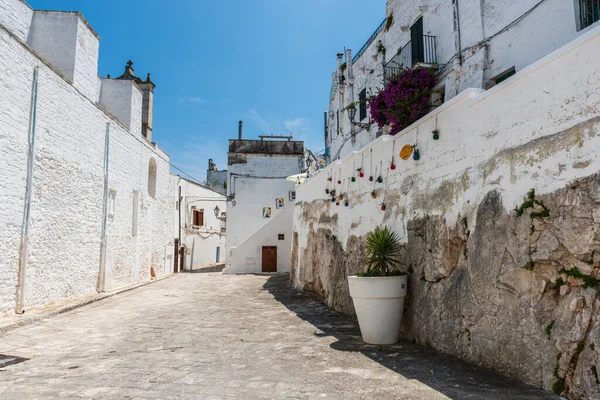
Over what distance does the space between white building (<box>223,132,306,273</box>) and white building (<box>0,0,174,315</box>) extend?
6.00m

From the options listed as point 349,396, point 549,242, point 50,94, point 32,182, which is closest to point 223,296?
point 32,182

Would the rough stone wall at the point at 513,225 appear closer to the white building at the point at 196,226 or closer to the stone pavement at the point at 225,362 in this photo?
the stone pavement at the point at 225,362

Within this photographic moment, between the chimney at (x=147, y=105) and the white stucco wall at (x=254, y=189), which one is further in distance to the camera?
the white stucco wall at (x=254, y=189)

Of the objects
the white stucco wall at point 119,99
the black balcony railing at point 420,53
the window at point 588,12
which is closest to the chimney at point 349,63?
the black balcony railing at point 420,53

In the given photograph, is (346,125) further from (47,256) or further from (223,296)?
(47,256)

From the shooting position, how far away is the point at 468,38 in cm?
1084

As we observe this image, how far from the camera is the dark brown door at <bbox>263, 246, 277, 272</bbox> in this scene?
22000mm

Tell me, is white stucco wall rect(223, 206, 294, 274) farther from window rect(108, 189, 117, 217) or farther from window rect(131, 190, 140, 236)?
window rect(108, 189, 117, 217)

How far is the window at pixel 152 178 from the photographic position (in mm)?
18562

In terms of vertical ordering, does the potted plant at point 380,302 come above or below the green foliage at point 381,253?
below

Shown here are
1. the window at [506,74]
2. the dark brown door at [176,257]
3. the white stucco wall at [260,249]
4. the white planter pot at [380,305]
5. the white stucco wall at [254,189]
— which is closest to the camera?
the white planter pot at [380,305]

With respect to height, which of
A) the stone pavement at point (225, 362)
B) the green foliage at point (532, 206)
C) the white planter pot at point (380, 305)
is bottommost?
the stone pavement at point (225, 362)

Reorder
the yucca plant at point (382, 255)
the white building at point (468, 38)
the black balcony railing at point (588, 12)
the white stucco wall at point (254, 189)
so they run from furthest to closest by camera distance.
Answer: the white stucco wall at point (254, 189) < the white building at point (468, 38) < the black balcony railing at point (588, 12) < the yucca plant at point (382, 255)

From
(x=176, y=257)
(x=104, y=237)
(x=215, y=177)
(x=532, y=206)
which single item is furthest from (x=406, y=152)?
(x=215, y=177)
